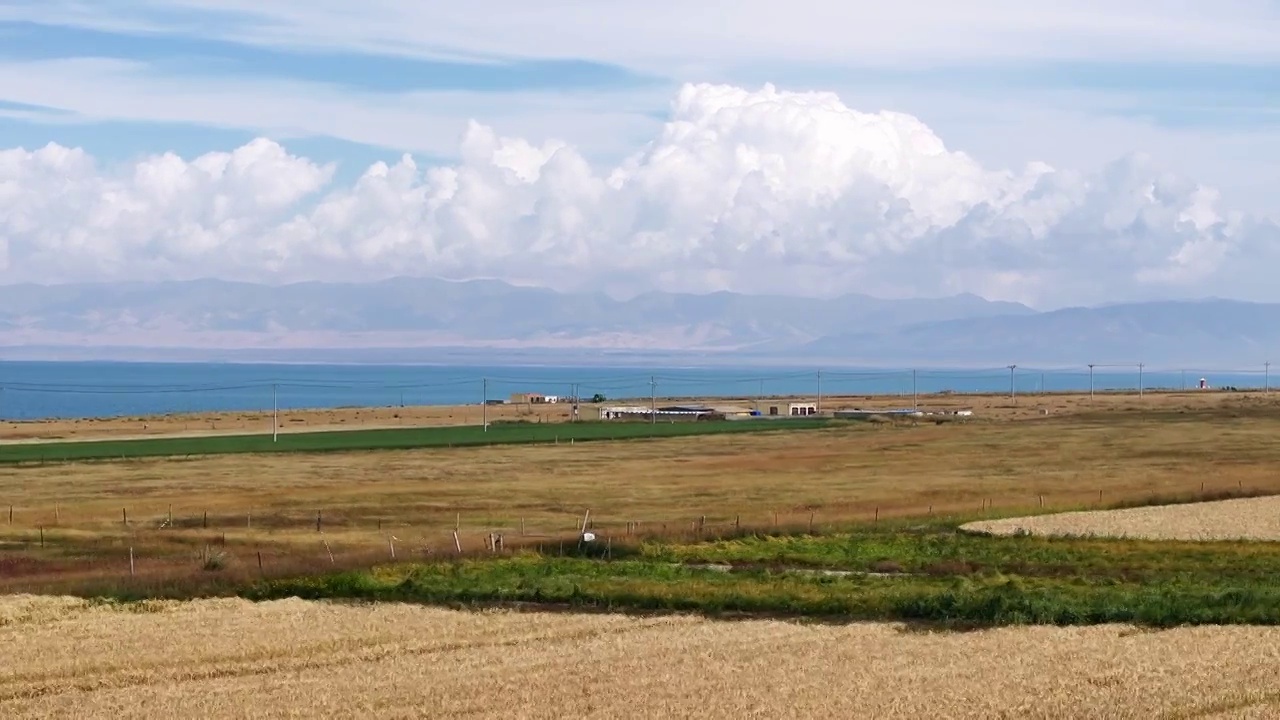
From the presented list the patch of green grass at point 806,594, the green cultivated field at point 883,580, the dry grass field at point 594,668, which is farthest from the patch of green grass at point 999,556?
the dry grass field at point 594,668

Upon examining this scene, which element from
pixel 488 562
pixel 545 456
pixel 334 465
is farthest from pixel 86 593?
pixel 545 456

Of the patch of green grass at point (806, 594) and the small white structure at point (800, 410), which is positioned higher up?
the small white structure at point (800, 410)

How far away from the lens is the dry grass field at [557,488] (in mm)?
55438

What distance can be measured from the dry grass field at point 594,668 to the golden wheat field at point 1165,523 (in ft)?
69.0

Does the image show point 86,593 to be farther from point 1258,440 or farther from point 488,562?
point 1258,440

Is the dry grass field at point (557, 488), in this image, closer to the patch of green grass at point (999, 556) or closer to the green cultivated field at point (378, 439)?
the patch of green grass at point (999, 556)

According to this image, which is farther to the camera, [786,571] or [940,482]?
[940,482]

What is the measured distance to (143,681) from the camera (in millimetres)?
28203

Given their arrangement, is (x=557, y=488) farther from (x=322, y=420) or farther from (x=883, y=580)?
(x=322, y=420)

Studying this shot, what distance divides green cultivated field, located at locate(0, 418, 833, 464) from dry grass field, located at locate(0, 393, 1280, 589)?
232 inches

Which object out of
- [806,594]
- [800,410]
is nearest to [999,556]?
[806,594]

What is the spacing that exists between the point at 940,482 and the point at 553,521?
85.1ft

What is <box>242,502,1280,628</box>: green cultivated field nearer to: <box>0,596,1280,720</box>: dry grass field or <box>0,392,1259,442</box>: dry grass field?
<box>0,596,1280,720</box>: dry grass field

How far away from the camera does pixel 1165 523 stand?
56062 millimetres
